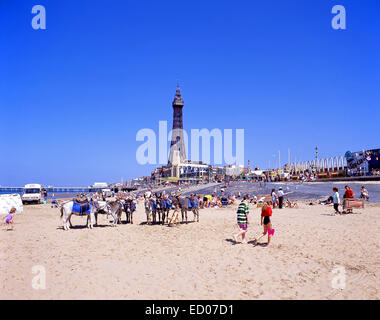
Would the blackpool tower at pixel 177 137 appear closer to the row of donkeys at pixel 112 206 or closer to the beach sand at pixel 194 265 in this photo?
the row of donkeys at pixel 112 206

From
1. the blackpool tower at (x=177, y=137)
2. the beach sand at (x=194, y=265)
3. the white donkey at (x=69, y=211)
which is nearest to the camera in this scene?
the beach sand at (x=194, y=265)

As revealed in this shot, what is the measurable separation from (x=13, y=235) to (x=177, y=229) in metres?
7.86

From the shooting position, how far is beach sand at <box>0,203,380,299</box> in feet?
20.3

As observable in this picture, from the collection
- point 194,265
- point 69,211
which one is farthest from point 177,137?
point 194,265

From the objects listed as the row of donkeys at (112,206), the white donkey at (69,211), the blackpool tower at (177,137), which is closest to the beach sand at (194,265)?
the white donkey at (69,211)

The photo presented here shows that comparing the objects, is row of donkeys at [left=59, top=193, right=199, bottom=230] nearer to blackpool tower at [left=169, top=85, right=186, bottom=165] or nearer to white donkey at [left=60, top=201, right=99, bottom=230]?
white donkey at [left=60, top=201, right=99, bottom=230]

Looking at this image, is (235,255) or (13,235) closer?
(235,255)

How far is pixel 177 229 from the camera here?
14648 mm

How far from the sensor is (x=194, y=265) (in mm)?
8102

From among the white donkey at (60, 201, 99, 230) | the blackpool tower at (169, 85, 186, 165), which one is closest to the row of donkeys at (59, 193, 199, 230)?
the white donkey at (60, 201, 99, 230)

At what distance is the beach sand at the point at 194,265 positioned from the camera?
6188 millimetres
